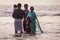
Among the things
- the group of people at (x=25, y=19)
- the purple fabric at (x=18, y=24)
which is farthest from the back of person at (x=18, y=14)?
the purple fabric at (x=18, y=24)

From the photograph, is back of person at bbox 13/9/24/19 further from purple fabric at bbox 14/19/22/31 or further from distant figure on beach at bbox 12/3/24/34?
purple fabric at bbox 14/19/22/31

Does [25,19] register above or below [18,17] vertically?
below

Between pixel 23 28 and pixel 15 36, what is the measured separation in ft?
2.72

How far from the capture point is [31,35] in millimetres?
10469

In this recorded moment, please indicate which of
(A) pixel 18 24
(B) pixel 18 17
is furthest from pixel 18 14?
(A) pixel 18 24

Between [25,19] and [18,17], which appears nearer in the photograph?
[18,17]

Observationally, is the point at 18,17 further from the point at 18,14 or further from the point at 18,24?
the point at 18,24

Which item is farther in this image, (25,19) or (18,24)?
(25,19)

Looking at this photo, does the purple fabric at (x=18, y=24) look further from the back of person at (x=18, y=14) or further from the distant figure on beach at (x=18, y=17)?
the back of person at (x=18, y=14)

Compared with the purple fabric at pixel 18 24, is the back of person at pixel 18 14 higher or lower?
higher

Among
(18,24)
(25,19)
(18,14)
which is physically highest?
(18,14)

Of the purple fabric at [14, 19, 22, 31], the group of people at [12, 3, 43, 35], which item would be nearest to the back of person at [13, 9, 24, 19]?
the group of people at [12, 3, 43, 35]

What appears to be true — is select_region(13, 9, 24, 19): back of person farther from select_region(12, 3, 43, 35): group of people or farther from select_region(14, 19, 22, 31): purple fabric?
select_region(14, 19, 22, 31): purple fabric

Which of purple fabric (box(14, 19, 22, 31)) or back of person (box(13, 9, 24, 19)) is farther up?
back of person (box(13, 9, 24, 19))
